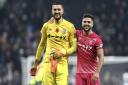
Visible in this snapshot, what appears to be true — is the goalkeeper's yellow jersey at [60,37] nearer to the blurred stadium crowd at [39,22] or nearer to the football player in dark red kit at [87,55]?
the football player in dark red kit at [87,55]

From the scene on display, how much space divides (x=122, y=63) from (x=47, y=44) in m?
7.11

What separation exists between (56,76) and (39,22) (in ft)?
35.4

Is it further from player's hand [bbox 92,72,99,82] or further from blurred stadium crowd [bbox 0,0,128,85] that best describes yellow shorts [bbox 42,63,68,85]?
blurred stadium crowd [bbox 0,0,128,85]

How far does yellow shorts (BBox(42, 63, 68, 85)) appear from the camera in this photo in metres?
10.2

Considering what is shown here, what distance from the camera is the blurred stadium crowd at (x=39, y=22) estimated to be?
67.1 ft

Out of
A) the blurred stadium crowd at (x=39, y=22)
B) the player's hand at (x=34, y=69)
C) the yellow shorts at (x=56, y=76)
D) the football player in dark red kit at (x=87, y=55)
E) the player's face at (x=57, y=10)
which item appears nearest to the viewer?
the player's face at (x=57, y=10)

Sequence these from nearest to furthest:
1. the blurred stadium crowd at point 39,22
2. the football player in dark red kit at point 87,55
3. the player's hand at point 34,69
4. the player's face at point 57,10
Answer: the player's face at point 57,10
the football player in dark red kit at point 87,55
the player's hand at point 34,69
the blurred stadium crowd at point 39,22

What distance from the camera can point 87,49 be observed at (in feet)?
34.3

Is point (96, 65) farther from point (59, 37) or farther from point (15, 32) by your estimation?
point (15, 32)

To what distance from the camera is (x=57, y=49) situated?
10273mm

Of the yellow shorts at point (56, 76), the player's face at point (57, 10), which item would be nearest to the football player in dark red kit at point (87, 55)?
the yellow shorts at point (56, 76)

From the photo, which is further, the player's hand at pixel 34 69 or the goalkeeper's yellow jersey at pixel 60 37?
the player's hand at pixel 34 69

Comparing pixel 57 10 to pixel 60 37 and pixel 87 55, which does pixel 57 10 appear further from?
pixel 87 55

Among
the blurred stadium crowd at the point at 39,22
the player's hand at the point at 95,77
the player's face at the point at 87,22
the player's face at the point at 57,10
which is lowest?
the player's hand at the point at 95,77
